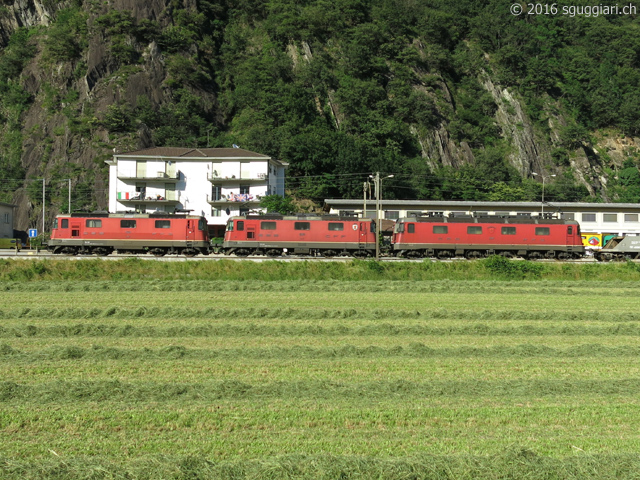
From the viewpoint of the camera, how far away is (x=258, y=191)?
225 feet

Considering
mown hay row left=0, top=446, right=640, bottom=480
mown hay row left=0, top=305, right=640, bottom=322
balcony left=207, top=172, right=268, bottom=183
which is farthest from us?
balcony left=207, top=172, right=268, bottom=183

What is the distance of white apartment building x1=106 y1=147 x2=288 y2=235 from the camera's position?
6869 cm

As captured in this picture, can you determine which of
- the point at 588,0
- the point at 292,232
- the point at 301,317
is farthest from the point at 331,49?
the point at 301,317

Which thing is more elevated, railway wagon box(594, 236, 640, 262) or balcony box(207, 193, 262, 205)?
balcony box(207, 193, 262, 205)

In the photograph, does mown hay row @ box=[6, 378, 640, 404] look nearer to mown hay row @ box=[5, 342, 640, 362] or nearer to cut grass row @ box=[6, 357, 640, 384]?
cut grass row @ box=[6, 357, 640, 384]

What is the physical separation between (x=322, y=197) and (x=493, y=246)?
37174mm

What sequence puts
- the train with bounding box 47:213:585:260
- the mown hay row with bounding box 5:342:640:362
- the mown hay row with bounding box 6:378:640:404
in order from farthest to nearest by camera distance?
the train with bounding box 47:213:585:260 → the mown hay row with bounding box 5:342:640:362 → the mown hay row with bounding box 6:378:640:404

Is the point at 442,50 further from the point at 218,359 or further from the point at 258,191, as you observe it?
the point at 218,359

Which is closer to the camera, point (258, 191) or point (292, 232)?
point (292, 232)

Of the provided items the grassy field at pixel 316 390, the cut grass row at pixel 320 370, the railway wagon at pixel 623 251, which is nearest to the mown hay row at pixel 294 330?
the grassy field at pixel 316 390

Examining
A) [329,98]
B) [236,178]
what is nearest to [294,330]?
[236,178]
